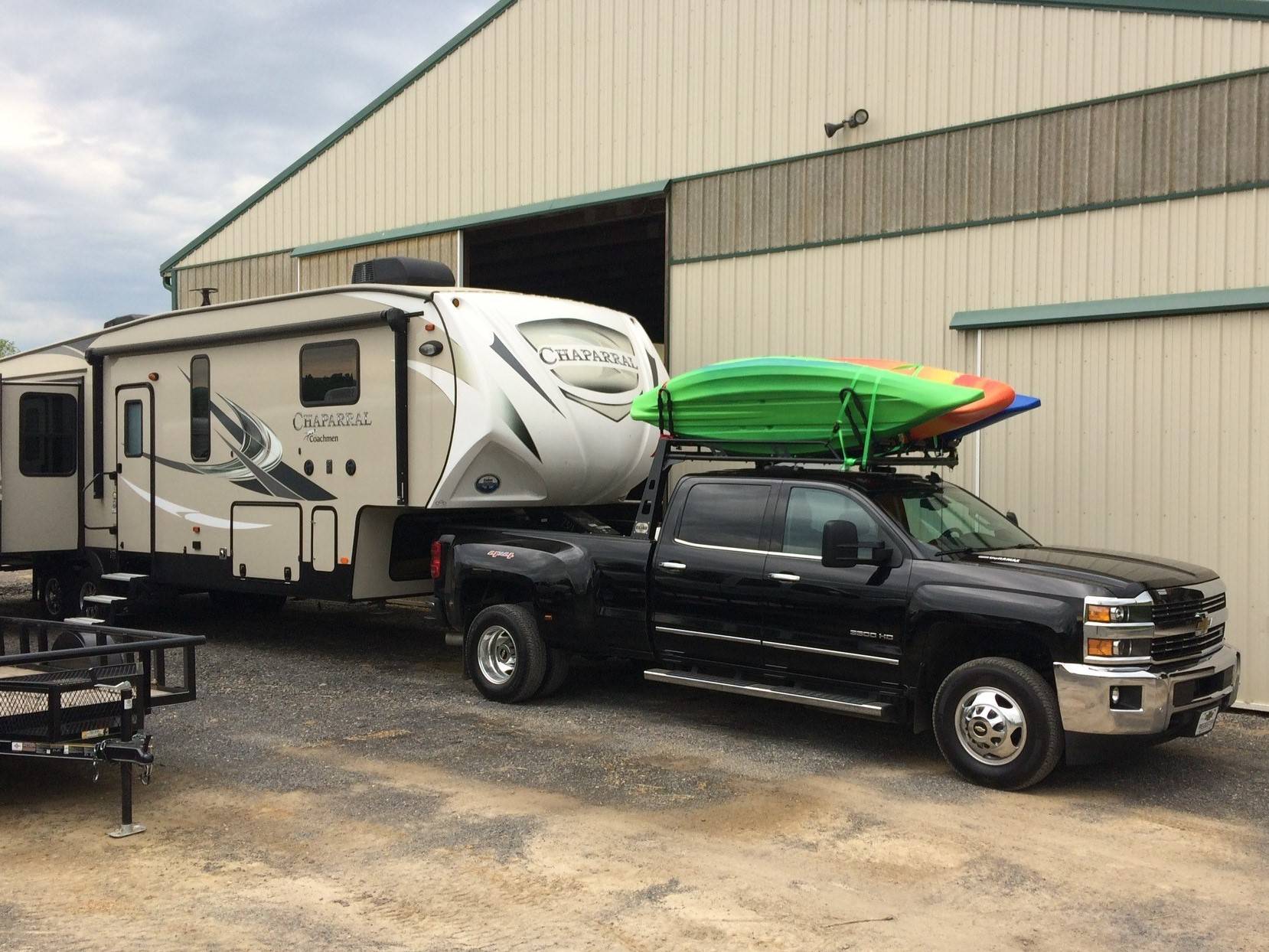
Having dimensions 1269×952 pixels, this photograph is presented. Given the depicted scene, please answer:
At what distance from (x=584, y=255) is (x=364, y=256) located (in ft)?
10.6

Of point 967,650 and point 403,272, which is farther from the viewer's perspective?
point 403,272

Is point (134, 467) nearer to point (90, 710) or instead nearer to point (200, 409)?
point (200, 409)

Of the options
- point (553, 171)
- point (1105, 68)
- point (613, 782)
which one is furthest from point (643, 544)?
point (553, 171)

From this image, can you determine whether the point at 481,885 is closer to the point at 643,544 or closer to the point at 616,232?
the point at 643,544

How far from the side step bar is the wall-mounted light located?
5.82 metres

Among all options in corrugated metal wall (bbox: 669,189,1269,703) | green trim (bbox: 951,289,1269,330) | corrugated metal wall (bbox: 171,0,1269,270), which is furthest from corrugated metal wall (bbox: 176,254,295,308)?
green trim (bbox: 951,289,1269,330)

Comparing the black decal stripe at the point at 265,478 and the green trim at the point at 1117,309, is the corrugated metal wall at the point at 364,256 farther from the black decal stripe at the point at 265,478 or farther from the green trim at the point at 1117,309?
the green trim at the point at 1117,309

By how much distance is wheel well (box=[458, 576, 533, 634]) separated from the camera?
9719mm

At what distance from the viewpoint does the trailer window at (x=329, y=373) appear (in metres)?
10.5

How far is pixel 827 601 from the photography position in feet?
25.8

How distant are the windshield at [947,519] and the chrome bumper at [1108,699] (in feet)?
3.96

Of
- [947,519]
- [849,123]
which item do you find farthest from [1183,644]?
[849,123]

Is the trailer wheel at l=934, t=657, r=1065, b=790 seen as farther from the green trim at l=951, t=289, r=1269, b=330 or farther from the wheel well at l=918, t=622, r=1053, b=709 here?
the green trim at l=951, t=289, r=1269, b=330

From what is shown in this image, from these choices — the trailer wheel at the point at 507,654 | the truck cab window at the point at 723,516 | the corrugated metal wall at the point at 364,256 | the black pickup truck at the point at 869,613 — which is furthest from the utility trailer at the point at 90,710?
the corrugated metal wall at the point at 364,256
